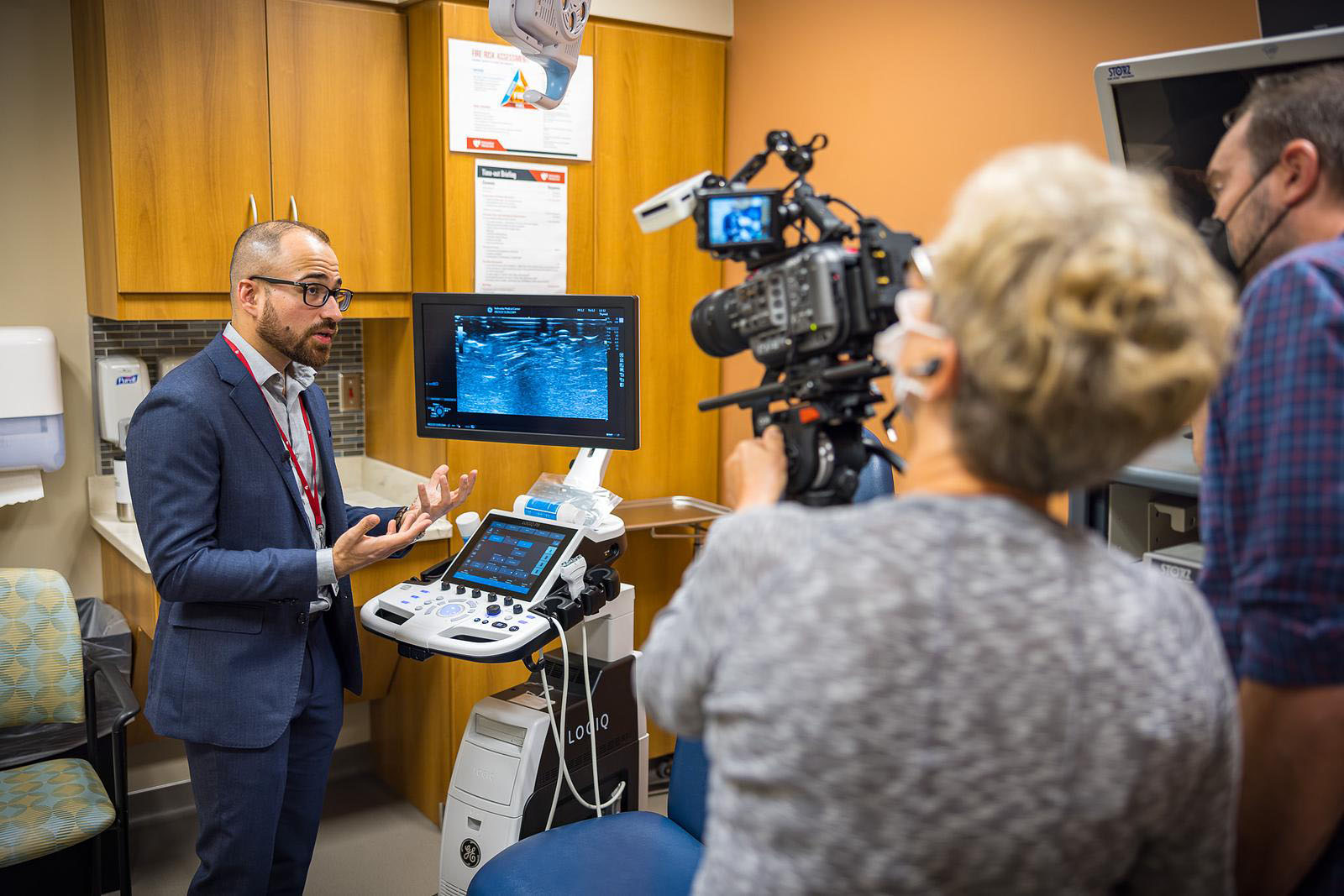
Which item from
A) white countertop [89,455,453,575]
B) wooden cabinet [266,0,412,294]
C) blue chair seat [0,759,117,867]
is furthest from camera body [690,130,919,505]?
wooden cabinet [266,0,412,294]

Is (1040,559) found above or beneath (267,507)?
above

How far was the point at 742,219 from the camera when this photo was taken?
136cm

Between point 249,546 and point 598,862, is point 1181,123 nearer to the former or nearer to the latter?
point 598,862

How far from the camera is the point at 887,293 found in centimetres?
121

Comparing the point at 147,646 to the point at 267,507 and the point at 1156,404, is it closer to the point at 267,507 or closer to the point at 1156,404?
the point at 267,507

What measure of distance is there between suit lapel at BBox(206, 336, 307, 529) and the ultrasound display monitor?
1637mm

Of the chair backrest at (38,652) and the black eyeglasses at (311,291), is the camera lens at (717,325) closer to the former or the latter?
the black eyeglasses at (311,291)

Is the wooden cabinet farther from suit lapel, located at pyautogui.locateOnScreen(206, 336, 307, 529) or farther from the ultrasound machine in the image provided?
suit lapel, located at pyautogui.locateOnScreen(206, 336, 307, 529)

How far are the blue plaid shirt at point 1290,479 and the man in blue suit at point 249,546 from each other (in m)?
1.45

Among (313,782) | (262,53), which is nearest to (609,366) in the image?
(313,782)

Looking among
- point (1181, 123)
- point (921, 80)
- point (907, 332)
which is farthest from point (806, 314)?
point (921, 80)

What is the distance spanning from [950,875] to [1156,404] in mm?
406

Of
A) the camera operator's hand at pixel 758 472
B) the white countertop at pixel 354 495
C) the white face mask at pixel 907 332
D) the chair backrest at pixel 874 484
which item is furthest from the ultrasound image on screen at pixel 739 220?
the white countertop at pixel 354 495

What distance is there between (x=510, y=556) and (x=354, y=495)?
1.23 metres
